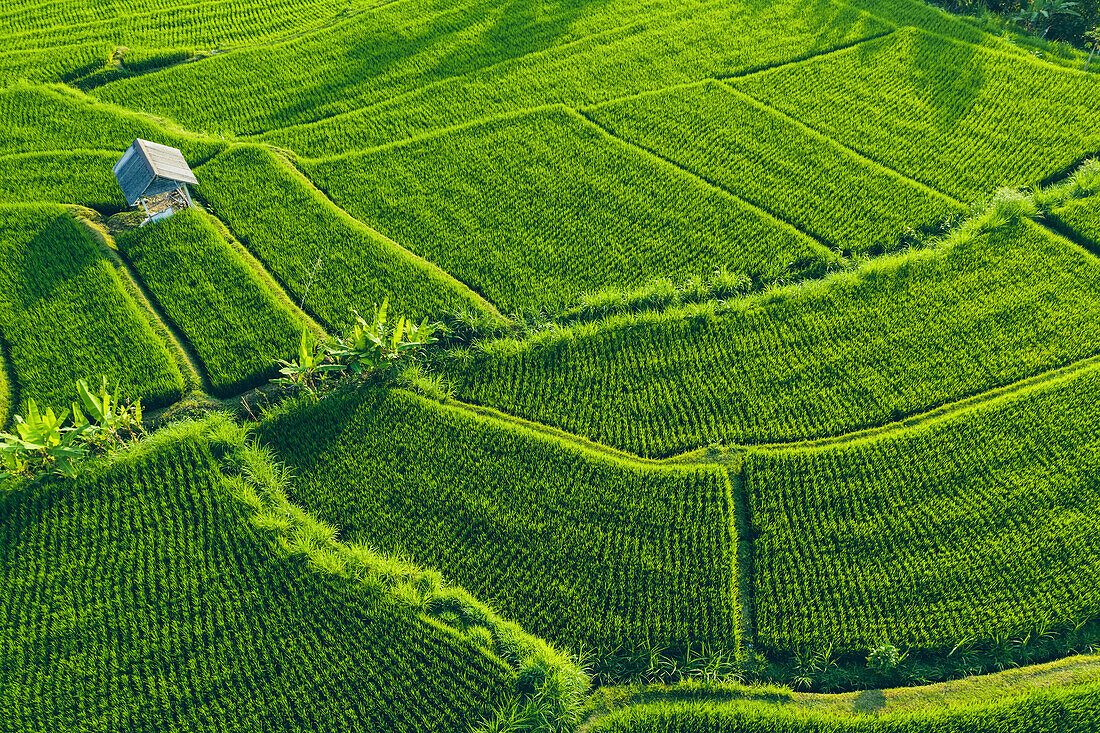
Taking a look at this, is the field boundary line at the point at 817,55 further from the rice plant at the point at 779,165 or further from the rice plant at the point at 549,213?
the rice plant at the point at 549,213

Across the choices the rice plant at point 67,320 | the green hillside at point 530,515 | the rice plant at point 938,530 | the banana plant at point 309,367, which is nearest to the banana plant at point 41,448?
the rice plant at point 67,320

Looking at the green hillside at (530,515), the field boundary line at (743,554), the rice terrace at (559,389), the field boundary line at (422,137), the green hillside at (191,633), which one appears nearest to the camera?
the green hillside at (191,633)

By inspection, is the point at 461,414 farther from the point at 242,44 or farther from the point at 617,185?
the point at 242,44

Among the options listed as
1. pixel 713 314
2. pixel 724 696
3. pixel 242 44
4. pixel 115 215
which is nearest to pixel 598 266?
pixel 713 314

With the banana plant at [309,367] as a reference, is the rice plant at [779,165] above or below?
above

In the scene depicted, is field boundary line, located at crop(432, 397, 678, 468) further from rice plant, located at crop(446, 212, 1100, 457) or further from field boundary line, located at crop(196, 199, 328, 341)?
field boundary line, located at crop(196, 199, 328, 341)

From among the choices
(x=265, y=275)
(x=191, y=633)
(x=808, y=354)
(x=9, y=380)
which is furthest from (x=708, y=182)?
(x=9, y=380)

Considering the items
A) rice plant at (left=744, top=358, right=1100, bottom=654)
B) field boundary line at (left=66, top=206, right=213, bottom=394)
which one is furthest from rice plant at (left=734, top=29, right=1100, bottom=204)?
field boundary line at (left=66, top=206, right=213, bottom=394)
